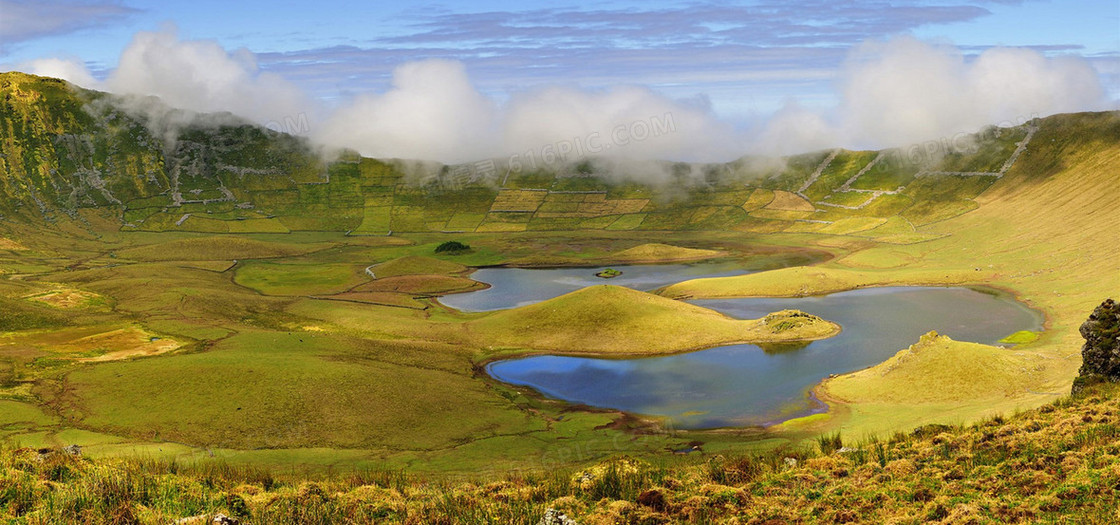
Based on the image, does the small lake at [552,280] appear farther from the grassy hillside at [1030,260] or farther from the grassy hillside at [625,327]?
the grassy hillside at [625,327]

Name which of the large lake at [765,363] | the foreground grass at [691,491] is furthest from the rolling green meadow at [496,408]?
the large lake at [765,363]

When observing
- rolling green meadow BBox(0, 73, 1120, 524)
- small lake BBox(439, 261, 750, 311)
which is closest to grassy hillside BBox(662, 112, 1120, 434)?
rolling green meadow BBox(0, 73, 1120, 524)

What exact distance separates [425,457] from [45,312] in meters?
59.7

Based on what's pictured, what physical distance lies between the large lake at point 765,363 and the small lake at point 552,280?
667 cm

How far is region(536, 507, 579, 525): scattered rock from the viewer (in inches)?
815

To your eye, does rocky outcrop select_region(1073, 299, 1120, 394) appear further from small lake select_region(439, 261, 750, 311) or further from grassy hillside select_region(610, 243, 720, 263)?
grassy hillside select_region(610, 243, 720, 263)

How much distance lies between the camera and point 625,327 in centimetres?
8806

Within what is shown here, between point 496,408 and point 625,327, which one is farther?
point 625,327

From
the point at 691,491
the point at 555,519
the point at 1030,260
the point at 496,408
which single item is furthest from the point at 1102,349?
the point at 1030,260

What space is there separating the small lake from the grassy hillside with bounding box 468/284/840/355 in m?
23.9

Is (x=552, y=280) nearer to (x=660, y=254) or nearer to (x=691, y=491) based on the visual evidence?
(x=660, y=254)

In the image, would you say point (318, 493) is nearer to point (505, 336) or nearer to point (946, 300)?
point (505, 336)

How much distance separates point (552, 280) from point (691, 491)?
12636 centimetres

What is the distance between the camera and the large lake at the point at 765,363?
6303 centimetres
